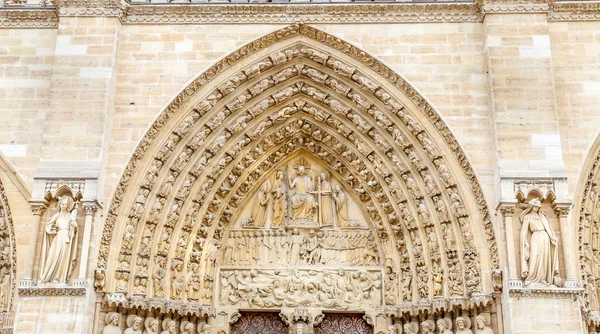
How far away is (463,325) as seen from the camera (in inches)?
365

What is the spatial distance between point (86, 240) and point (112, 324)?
3.49 feet

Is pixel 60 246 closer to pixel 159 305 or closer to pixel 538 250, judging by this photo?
pixel 159 305

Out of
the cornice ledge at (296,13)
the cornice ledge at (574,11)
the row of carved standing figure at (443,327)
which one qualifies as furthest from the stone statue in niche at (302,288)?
the cornice ledge at (574,11)

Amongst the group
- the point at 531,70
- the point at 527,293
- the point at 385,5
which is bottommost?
the point at 527,293

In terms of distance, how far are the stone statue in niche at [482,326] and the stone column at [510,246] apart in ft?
2.03

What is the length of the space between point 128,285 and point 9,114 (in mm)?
2887

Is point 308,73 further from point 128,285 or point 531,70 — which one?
point 128,285

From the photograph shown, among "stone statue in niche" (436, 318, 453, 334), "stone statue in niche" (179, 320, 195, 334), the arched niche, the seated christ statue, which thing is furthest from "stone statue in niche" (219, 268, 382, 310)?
the arched niche

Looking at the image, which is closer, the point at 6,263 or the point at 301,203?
the point at 6,263

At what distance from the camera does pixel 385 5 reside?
10.4m

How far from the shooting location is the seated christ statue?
425 inches

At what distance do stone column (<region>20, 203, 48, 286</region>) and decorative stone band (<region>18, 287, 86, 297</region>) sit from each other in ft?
0.30

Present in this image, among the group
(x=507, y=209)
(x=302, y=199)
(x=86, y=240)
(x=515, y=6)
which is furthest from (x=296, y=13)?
(x=86, y=240)

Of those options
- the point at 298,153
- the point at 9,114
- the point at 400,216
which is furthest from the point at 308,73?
the point at 9,114
